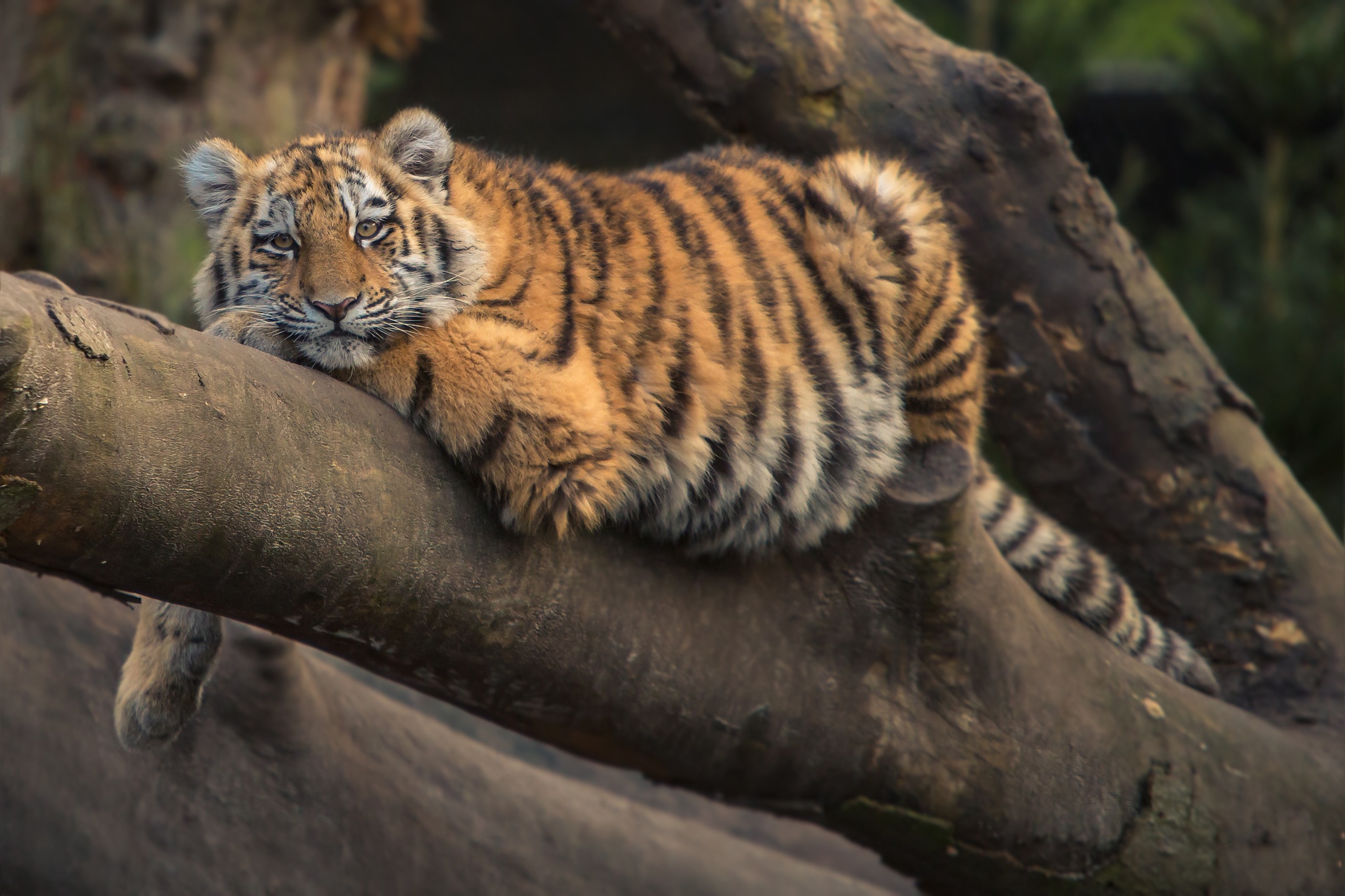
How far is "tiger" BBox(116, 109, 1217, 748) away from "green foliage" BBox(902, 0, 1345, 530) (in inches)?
150

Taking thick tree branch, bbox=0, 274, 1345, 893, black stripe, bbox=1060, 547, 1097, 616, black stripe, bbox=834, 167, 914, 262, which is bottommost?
thick tree branch, bbox=0, 274, 1345, 893

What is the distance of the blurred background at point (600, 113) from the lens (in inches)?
193

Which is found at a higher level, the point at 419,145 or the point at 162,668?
the point at 419,145

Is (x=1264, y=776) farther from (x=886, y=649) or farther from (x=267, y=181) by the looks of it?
(x=267, y=181)

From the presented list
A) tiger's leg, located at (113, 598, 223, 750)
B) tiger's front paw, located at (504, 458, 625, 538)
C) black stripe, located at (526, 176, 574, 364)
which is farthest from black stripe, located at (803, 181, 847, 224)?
tiger's leg, located at (113, 598, 223, 750)

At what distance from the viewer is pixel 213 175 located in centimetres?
254

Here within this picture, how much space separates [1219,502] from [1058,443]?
1.42 ft

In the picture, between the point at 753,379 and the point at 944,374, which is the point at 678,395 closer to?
the point at 753,379

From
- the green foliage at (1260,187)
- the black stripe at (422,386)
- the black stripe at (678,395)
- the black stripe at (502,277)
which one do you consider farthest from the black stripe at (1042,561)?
the green foliage at (1260,187)

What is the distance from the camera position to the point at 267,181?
2436 mm

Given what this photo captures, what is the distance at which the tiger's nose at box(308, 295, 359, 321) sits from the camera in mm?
2223

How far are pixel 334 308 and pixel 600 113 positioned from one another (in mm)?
7391

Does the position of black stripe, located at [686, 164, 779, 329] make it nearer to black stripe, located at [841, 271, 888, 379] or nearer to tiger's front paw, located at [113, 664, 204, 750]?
black stripe, located at [841, 271, 888, 379]

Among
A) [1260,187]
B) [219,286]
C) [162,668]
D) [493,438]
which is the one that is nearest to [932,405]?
[493,438]
